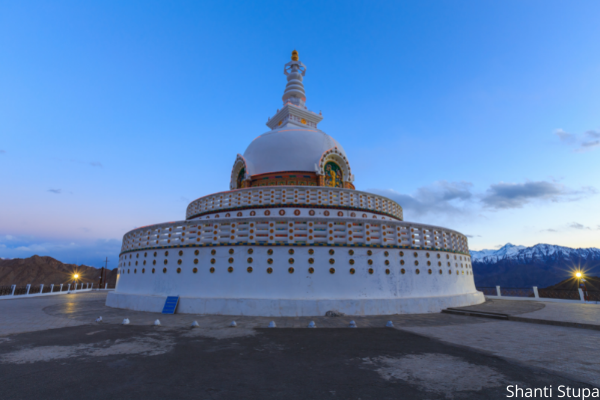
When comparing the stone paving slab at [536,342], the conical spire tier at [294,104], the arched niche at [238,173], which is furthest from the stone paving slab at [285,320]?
the conical spire tier at [294,104]

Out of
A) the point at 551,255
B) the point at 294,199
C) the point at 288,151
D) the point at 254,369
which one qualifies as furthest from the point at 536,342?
the point at 551,255

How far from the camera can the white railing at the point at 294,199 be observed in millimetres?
17188

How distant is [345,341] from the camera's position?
23.3ft

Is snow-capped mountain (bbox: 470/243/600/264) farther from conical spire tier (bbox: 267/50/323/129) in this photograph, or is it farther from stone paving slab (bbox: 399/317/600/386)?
stone paving slab (bbox: 399/317/600/386)

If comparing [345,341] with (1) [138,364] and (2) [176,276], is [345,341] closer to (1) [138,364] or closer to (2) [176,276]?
(1) [138,364]

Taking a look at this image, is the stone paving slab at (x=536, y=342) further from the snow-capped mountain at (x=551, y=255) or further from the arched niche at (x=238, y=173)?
the snow-capped mountain at (x=551, y=255)

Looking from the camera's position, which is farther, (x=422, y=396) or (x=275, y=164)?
(x=275, y=164)

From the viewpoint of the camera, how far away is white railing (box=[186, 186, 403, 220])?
1719 cm

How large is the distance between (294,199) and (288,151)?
5731mm

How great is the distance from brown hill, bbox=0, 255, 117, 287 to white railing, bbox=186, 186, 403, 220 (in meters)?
77.7

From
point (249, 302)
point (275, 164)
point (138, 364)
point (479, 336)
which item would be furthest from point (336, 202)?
point (138, 364)

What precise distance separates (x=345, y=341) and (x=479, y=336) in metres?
3.68

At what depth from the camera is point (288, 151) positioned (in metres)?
21.5

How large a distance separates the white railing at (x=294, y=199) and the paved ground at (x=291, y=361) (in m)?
9.00
